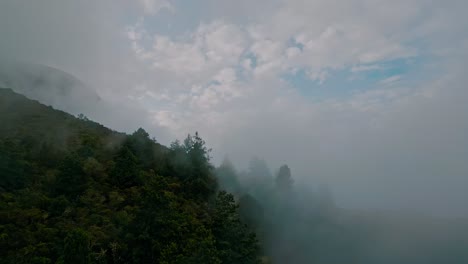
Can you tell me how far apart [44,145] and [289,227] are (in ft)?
134

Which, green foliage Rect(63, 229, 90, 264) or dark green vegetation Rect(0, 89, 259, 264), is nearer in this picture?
green foliage Rect(63, 229, 90, 264)

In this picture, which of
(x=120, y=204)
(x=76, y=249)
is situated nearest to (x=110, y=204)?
(x=120, y=204)

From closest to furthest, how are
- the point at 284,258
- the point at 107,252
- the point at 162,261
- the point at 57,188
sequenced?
the point at 162,261 < the point at 107,252 < the point at 57,188 < the point at 284,258

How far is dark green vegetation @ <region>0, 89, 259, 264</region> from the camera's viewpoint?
66.1ft

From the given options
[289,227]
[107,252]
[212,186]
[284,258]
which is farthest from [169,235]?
[289,227]

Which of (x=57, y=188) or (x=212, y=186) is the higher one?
(x=212, y=186)

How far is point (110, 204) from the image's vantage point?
26875mm

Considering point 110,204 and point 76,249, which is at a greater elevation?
point 110,204

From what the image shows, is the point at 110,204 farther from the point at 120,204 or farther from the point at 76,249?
the point at 76,249

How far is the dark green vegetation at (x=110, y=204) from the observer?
20.1m

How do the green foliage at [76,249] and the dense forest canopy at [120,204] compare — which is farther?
the dense forest canopy at [120,204]

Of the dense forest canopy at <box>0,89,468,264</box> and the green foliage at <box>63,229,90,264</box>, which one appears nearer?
the green foliage at <box>63,229,90,264</box>

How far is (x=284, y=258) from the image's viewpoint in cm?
4931

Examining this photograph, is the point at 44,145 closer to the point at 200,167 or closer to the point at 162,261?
the point at 200,167
